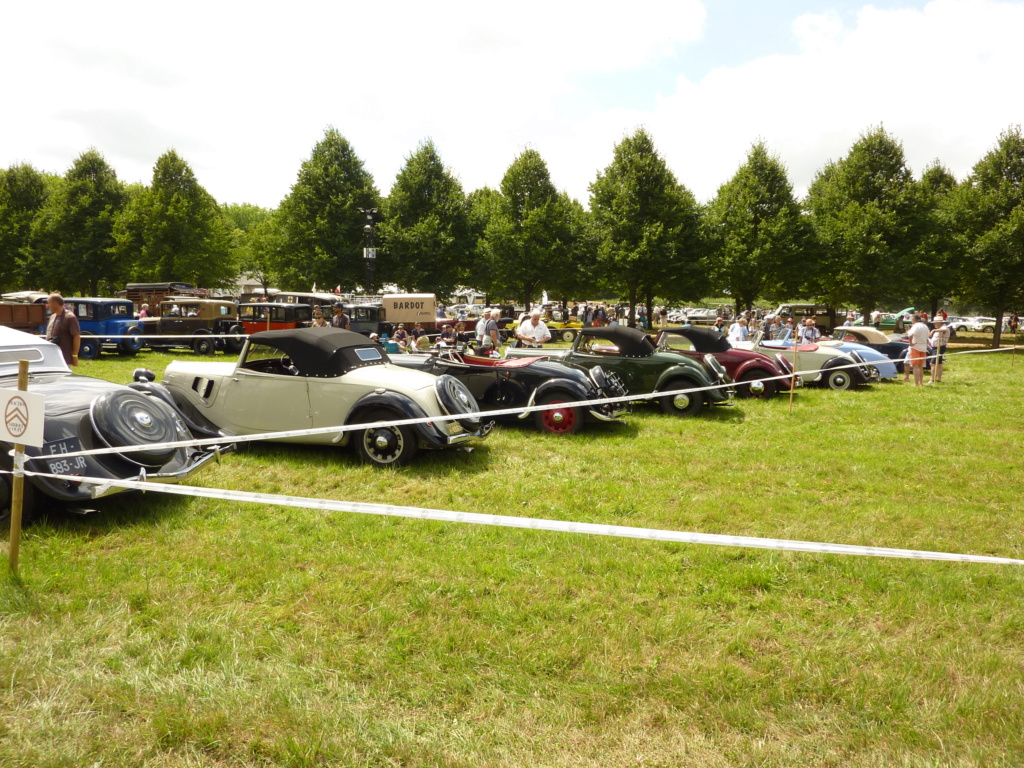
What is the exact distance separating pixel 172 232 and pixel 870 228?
37.6 meters

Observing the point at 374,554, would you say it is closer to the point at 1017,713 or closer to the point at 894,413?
the point at 1017,713

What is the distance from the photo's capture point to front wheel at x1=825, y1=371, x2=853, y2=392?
14672 mm

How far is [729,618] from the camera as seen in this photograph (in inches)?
162

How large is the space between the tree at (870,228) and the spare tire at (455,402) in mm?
29888

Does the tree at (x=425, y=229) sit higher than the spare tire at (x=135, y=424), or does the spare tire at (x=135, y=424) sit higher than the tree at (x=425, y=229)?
the tree at (x=425, y=229)

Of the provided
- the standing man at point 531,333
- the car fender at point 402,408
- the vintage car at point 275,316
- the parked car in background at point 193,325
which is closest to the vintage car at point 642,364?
the standing man at point 531,333

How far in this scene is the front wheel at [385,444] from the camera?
721 centimetres

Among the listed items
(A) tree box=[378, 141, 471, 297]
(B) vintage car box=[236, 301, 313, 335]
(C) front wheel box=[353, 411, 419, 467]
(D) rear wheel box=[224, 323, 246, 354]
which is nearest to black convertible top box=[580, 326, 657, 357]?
(C) front wheel box=[353, 411, 419, 467]

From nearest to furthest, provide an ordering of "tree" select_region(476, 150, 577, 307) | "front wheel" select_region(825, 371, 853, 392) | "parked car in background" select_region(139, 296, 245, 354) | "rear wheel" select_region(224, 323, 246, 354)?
"front wheel" select_region(825, 371, 853, 392), "parked car in background" select_region(139, 296, 245, 354), "rear wheel" select_region(224, 323, 246, 354), "tree" select_region(476, 150, 577, 307)

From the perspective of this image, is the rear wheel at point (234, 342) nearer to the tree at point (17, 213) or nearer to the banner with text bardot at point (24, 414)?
the banner with text bardot at point (24, 414)

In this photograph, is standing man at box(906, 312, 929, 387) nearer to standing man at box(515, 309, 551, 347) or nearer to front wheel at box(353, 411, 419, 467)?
standing man at box(515, 309, 551, 347)

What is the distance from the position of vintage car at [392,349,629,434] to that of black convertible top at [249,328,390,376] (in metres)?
1.87

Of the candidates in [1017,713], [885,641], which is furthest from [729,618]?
[1017,713]

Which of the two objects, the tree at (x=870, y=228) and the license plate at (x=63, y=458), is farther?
the tree at (x=870, y=228)
